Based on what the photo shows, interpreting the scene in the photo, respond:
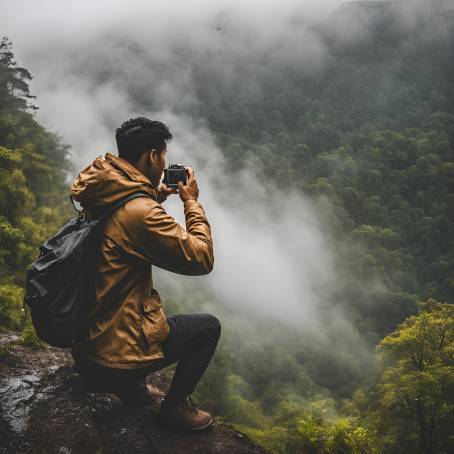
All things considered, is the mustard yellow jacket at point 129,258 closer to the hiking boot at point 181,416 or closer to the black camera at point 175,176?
the black camera at point 175,176

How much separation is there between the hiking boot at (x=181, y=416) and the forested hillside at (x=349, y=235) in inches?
58.2

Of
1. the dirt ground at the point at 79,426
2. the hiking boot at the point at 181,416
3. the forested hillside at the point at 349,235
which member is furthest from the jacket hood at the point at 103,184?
the forested hillside at the point at 349,235

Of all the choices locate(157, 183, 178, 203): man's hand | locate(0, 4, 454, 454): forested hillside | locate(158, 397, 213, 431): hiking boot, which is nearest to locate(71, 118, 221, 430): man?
locate(157, 183, 178, 203): man's hand

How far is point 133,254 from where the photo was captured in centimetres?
225

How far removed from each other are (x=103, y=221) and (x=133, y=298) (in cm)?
52

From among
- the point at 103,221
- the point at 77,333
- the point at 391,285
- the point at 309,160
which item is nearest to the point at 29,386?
the point at 77,333

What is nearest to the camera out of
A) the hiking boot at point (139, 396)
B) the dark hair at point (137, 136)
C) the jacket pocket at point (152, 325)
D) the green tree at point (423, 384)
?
the jacket pocket at point (152, 325)

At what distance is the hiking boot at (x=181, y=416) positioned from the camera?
2867 millimetres

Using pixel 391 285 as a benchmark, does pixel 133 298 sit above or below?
below

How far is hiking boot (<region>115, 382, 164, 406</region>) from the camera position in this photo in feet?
10.1

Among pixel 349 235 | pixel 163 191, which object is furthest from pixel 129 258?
pixel 349 235

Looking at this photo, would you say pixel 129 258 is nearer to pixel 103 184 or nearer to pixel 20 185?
pixel 103 184

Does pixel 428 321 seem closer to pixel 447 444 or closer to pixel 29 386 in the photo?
pixel 447 444

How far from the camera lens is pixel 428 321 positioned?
1449cm
